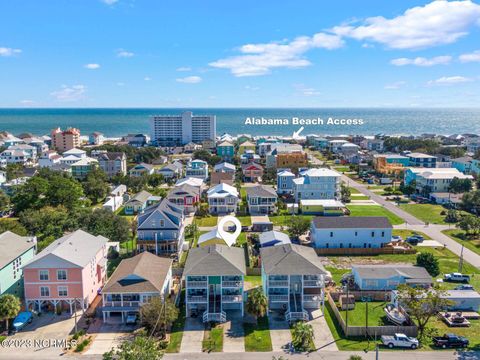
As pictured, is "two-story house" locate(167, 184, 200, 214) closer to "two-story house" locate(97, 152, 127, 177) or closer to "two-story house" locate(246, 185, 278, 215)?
"two-story house" locate(246, 185, 278, 215)

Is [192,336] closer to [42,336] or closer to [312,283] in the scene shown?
[312,283]

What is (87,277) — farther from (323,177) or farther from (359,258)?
(323,177)

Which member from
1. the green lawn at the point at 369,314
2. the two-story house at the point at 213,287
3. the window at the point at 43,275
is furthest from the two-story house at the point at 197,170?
the green lawn at the point at 369,314

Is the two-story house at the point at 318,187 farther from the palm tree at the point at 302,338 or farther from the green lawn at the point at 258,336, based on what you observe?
the palm tree at the point at 302,338

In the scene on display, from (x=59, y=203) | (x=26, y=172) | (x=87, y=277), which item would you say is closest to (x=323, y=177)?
(x=59, y=203)

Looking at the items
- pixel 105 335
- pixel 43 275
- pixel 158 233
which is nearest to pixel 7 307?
pixel 43 275

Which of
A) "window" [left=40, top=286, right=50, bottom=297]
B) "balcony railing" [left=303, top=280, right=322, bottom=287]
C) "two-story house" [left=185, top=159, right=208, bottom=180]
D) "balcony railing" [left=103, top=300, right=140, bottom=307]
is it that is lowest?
"balcony railing" [left=103, top=300, right=140, bottom=307]

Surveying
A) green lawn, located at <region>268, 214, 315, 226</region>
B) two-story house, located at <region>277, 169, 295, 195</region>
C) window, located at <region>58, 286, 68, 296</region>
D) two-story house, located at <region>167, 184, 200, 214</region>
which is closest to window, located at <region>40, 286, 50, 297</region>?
window, located at <region>58, 286, 68, 296</region>
